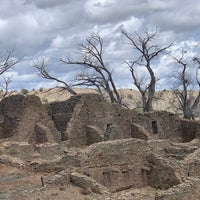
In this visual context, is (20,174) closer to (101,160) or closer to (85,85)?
(101,160)

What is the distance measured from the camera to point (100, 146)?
1895 cm

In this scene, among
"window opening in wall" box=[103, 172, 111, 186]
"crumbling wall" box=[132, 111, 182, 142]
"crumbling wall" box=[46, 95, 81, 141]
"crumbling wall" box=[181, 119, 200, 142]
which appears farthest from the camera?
"crumbling wall" box=[181, 119, 200, 142]

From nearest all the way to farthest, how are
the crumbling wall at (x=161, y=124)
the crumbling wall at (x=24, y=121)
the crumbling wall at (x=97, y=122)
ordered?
1. the crumbling wall at (x=24, y=121)
2. the crumbling wall at (x=97, y=122)
3. the crumbling wall at (x=161, y=124)

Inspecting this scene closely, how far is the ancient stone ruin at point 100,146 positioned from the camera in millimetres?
18312

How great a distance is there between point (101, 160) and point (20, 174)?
3274mm

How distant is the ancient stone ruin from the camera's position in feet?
60.1

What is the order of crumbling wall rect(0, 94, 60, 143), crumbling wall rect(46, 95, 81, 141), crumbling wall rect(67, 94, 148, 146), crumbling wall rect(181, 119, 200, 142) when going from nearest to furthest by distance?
crumbling wall rect(0, 94, 60, 143) → crumbling wall rect(67, 94, 148, 146) → crumbling wall rect(46, 95, 81, 141) → crumbling wall rect(181, 119, 200, 142)

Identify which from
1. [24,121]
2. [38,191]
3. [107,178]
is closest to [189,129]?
[24,121]

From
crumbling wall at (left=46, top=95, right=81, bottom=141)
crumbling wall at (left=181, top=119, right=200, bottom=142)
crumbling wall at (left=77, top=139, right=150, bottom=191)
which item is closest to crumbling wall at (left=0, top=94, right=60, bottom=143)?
crumbling wall at (left=46, top=95, right=81, bottom=141)

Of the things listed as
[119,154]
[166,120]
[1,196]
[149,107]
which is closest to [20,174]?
[1,196]

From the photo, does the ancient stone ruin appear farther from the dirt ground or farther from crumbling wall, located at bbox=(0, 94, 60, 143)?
the dirt ground

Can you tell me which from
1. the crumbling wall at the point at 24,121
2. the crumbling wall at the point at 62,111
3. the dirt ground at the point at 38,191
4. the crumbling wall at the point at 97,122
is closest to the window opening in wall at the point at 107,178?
the dirt ground at the point at 38,191

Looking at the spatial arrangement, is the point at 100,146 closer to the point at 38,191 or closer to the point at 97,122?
the point at 38,191

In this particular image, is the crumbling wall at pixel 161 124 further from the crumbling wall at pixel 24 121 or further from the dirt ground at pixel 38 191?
the dirt ground at pixel 38 191
